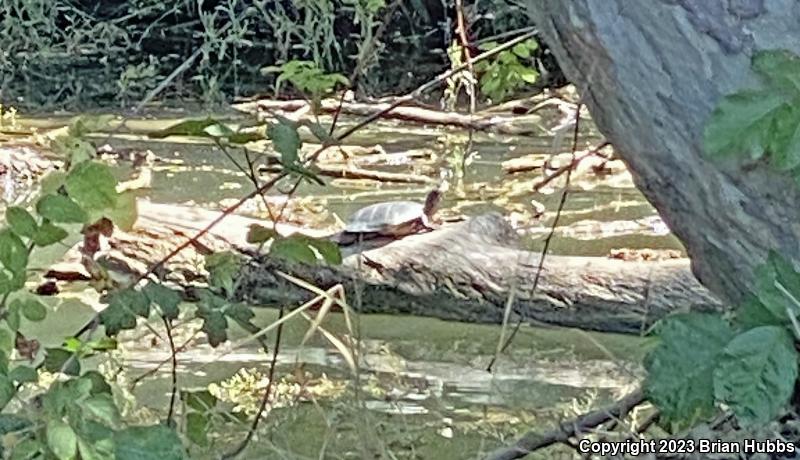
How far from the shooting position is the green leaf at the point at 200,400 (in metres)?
1.95

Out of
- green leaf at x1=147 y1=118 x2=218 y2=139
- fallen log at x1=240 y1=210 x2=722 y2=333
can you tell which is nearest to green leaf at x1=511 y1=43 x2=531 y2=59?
fallen log at x1=240 y1=210 x2=722 y2=333

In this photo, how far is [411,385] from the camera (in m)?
3.04

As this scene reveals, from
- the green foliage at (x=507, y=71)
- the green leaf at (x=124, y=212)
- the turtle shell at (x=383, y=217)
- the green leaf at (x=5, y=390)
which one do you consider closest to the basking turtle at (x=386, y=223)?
the turtle shell at (x=383, y=217)

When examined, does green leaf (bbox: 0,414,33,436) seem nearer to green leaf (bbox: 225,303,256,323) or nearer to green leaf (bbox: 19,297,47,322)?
green leaf (bbox: 19,297,47,322)

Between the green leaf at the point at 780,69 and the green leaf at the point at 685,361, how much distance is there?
0.24 meters

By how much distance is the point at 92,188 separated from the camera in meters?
1.60

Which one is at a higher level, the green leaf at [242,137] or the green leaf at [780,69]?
the green leaf at [780,69]

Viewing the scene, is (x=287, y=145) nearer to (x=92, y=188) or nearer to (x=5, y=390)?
(x=92, y=188)

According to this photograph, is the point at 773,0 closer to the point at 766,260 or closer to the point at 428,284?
the point at 766,260

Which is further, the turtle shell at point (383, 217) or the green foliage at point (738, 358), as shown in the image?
the turtle shell at point (383, 217)

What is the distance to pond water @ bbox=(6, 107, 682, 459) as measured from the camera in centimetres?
261

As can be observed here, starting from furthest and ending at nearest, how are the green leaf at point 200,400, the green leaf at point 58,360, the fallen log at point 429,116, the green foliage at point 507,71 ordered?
the fallen log at point 429,116, the green foliage at point 507,71, the green leaf at point 200,400, the green leaf at point 58,360

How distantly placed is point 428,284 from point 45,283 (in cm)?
88

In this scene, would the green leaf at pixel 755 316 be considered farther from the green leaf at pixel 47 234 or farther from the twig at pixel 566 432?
the green leaf at pixel 47 234
